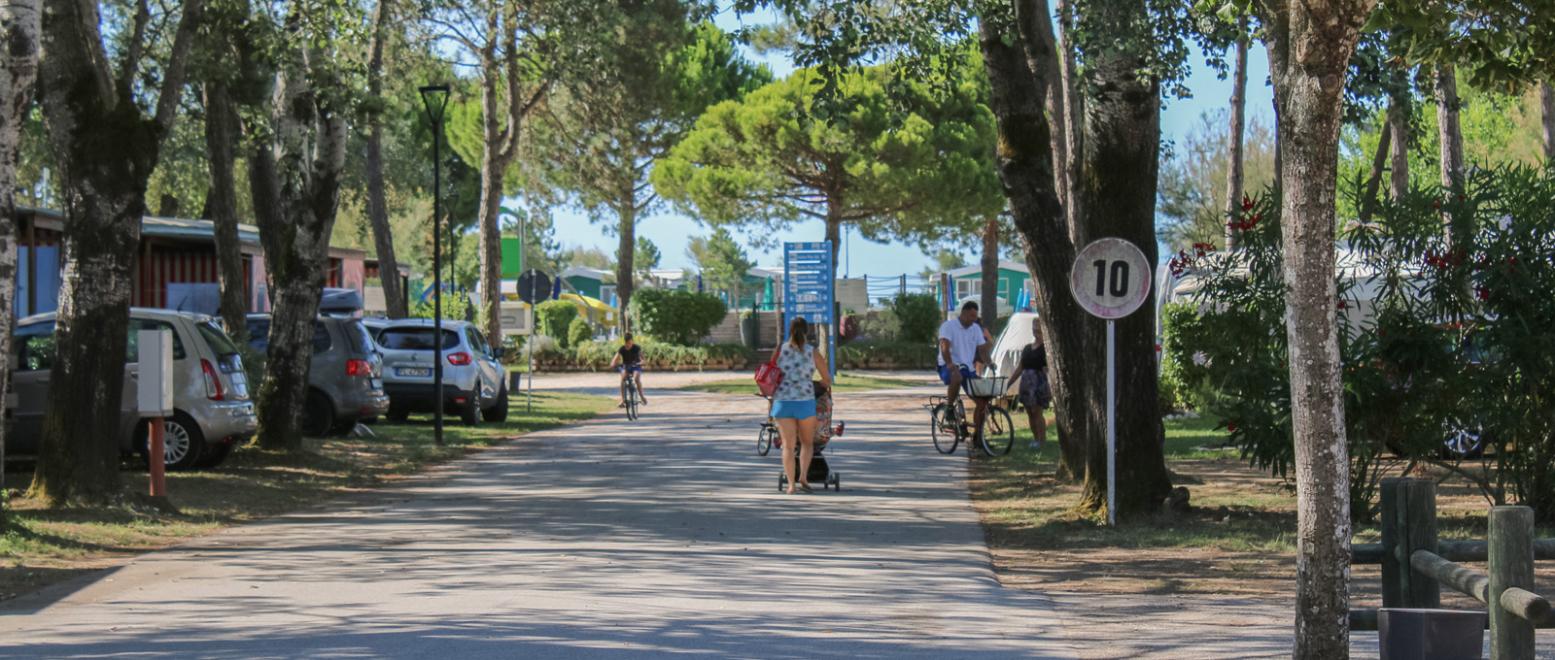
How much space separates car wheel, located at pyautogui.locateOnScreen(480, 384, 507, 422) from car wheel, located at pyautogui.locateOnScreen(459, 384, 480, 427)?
696 mm

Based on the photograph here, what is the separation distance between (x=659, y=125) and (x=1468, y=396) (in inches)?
1676

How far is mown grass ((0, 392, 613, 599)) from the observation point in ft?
38.2

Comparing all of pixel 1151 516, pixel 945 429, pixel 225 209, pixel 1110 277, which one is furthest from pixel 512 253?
pixel 1110 277

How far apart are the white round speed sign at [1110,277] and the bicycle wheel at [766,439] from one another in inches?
291

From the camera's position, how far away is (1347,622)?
6305 millimetres

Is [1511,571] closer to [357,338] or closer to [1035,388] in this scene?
[1035,388]

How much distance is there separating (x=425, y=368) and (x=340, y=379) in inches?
153

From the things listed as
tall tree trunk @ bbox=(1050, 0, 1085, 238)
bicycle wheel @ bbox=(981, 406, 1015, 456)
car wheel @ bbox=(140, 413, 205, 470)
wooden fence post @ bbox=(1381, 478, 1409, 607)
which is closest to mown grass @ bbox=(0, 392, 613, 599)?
car wheel @ bbox=(140, 413, 205, 470)

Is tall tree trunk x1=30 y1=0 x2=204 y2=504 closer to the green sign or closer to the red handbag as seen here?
the red handbag

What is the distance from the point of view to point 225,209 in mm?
23750

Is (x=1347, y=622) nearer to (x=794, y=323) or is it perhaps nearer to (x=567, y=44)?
Result: (x=794, y=323)

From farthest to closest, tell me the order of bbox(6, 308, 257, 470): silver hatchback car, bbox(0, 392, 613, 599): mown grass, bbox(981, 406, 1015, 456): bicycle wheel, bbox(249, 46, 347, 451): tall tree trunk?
bbox(981, 406, 1015, 456): bicycle wheel < bbox(249, 46, 347, 451): tall tree trunk < bbox(6, 308, 257, 470): silver hatchback car < bbox(0, 392, 613, 599): mown grass

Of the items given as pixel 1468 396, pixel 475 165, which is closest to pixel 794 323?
pixel 1468 396

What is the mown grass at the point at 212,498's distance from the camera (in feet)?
38.2
